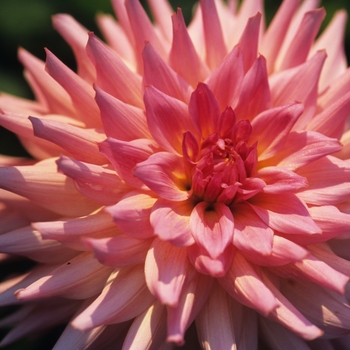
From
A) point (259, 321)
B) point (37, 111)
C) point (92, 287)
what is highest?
point (37, 111)

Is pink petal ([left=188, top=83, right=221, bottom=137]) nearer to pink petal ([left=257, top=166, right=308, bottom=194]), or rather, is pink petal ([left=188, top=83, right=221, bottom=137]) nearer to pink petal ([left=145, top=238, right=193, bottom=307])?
pink petal ([left=257, top=166, right=308, bottom=194])

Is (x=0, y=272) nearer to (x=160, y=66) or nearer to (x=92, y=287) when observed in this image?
(x=92, y=287)

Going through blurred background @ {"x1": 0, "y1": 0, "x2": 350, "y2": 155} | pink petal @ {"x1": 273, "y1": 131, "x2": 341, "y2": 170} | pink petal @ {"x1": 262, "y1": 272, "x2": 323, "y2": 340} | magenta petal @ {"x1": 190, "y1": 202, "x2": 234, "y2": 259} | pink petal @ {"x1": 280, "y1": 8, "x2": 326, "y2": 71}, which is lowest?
pink petal @ {"x1": 262, "y1": 272, "x2": 323, "y2": 340}

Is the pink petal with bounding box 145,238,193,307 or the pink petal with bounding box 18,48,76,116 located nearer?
the pink petal with bounding box 145,238,193,307

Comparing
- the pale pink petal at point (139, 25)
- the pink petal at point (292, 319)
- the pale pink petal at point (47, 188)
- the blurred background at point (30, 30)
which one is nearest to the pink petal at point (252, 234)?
the pink petal at point (292, 319)

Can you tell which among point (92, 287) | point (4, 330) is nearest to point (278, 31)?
point (92, 287)

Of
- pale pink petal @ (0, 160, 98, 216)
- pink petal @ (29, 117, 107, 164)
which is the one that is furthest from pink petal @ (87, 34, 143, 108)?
pale pink petal @ (0, 160, 98, 216)

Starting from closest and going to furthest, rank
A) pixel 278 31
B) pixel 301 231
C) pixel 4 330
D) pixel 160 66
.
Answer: pixel 301 231 → pixel 160 66 → pixel 278 31 → pixel 4 330

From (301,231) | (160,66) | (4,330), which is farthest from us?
(4,330)
